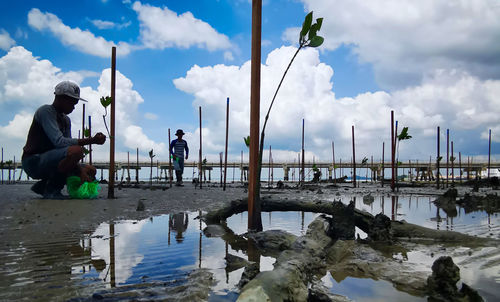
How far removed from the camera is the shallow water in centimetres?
203

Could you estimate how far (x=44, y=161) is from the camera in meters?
5.83

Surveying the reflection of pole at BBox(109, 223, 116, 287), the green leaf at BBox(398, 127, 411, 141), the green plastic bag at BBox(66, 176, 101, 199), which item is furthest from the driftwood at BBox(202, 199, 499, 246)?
the green leaf at BBox(398, 127, 411, 141)

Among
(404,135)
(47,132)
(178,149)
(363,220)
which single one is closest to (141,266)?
(363,220)

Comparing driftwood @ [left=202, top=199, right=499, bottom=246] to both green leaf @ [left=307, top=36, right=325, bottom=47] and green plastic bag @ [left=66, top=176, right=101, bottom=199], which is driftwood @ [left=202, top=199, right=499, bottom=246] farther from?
green plastic bag @ [left=66, top=176, right=101, bottom=199]

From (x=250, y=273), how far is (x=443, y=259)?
1.22m

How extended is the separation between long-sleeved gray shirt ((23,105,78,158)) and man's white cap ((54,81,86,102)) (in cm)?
34

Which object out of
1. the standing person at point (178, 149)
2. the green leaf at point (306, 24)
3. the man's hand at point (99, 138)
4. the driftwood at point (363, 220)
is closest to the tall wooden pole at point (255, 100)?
the green leaf at point (306, 24)

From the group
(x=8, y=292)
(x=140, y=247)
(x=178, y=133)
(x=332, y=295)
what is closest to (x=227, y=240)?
(x=140, y=247)

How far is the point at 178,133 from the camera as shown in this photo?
14750mm

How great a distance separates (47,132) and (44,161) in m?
0.54

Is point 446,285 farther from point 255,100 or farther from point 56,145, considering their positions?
point 56,145

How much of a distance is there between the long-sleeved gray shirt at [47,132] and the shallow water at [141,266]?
100 inches

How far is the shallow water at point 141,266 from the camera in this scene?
6.66 feet

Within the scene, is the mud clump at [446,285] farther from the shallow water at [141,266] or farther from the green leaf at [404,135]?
the green leaf at [404,135]
